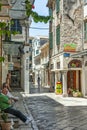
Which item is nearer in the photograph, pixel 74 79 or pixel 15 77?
pixel 74 79

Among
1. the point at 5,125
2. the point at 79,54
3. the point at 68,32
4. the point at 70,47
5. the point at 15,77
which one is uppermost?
the point at 68,32

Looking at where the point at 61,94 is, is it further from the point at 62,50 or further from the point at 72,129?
the point at 72,129

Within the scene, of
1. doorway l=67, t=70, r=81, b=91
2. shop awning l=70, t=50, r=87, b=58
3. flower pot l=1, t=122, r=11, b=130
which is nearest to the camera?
flower pot l=1, t=122, r=11, b=130

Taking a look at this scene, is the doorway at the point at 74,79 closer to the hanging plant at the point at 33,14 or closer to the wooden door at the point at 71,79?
the wooden door at the point at 71,79

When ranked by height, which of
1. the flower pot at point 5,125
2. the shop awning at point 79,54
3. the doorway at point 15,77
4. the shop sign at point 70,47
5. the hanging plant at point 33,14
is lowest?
the flower pot at point 5,125

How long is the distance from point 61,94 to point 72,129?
70.1ft

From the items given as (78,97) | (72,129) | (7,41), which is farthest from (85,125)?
(78,97)

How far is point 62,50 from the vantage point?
3175 cm

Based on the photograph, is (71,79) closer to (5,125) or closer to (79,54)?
(79,54)

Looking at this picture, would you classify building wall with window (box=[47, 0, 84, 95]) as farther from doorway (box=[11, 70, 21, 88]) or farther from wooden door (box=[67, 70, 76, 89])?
doorway (box=[11, 70, 21, 88])

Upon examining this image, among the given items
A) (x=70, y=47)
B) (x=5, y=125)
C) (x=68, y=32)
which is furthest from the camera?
(x=68, y=32)

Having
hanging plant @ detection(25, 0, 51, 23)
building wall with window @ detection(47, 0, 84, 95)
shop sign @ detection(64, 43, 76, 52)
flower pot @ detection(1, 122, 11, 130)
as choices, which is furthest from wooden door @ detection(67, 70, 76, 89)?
hanging plant @ detection(25, 0, 51, 23)

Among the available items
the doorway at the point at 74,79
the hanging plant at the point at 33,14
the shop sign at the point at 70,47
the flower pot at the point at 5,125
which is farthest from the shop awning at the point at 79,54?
the hanging plant at the point at 33,14

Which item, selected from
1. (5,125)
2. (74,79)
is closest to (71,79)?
(74,79)
